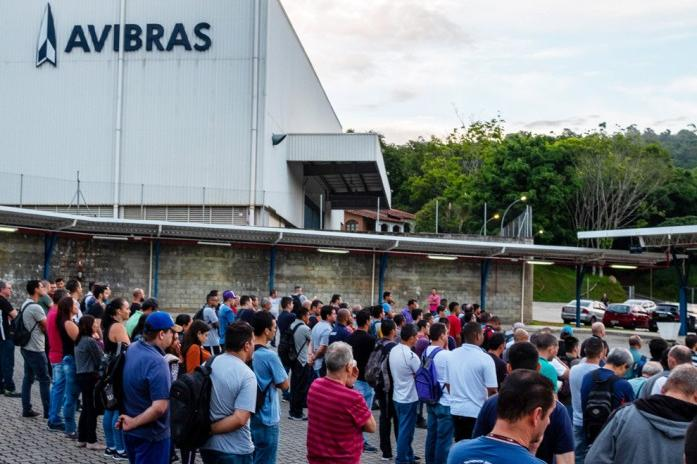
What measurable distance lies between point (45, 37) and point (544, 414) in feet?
113

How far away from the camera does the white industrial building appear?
33.1 meters

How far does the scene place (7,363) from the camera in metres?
13.1

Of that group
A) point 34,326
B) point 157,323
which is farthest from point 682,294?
point 157,323

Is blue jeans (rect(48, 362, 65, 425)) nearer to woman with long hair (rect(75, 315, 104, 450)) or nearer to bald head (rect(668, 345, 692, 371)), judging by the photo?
woman with long hair (rect(75, 315, 104, 450))

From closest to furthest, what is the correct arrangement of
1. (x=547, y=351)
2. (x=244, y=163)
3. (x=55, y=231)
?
(x=547, y=351), (x=55, y=231), (x=244, y=163)

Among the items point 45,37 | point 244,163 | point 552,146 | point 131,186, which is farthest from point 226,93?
point 552,146

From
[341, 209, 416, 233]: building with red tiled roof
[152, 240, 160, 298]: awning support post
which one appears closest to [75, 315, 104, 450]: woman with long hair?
[152, 240, 160, 298]: awning support post

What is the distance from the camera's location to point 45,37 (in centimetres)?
3416

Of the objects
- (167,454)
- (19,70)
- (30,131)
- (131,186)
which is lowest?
(167,454)

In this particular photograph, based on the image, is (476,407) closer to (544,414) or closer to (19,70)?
(544,414)

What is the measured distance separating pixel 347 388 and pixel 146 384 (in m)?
1.58

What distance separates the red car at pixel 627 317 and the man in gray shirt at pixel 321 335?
30829 millimetres

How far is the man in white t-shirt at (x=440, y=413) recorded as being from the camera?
905cm

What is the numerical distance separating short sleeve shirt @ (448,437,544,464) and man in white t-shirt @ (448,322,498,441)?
15.0ft
